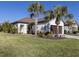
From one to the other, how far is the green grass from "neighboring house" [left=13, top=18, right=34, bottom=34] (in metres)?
0.23

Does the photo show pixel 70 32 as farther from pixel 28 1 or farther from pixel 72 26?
pixel 28 1

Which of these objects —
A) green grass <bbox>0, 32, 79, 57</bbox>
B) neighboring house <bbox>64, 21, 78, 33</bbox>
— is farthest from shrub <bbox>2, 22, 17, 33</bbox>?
neighboring house <bbox>64, 21, 78, 33</bbox>

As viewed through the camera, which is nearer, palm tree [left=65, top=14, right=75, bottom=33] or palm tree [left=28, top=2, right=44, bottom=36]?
palm tree [left=28, top=2, right=44, bottom=36]

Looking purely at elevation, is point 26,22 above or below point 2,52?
above

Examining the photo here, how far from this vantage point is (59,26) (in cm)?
1666

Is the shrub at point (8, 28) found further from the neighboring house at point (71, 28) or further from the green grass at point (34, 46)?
the neighboring house at point (71, 28)

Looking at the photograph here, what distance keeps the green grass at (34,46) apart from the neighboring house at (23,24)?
0.75 feet

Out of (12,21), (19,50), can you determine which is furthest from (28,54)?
(12,21)

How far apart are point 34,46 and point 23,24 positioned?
93 centimetres

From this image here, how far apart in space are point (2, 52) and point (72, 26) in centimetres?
281

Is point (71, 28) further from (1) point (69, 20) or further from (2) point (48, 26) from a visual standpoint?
(2) point (48, 26)

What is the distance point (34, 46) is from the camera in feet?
54.6

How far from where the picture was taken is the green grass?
16.5 m

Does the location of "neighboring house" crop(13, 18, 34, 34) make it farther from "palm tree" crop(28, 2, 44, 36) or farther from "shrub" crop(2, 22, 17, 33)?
"palm tree" crop(28, 2, 44, 36)
